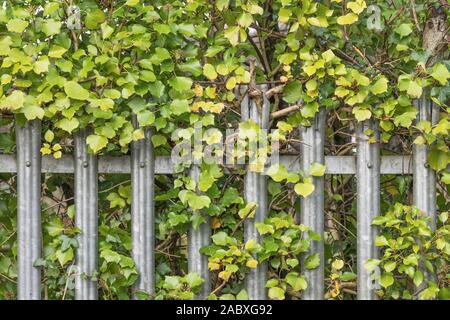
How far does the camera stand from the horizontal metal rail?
3316mm

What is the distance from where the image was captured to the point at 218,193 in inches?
131

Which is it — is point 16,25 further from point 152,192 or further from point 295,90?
point 295,90

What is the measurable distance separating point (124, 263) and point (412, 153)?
1.33 m

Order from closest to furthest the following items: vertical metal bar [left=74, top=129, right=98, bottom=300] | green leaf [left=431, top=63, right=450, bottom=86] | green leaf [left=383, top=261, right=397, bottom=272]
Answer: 1. green leaf [left=431, top=63, right=450, bottom=86]
2. green leaf [left=383, top=261, right=397, bottom=272]
3. vertical metal bar [left=74, top=129, right=98, bottom=300]

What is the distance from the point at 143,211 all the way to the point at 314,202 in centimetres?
74

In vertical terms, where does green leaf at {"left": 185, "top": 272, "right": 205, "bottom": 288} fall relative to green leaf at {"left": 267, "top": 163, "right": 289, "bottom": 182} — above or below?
below

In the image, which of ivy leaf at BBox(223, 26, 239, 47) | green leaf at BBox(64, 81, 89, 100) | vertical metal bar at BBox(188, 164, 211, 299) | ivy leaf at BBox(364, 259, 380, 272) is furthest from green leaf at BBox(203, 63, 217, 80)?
ivy leaf at BBox(364, 259, 380, 272)

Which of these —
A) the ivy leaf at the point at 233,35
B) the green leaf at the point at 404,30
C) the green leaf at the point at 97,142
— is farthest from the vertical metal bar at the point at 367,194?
the green leaf at the point at 97,142

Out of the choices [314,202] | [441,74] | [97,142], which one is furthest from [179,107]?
[441,74]

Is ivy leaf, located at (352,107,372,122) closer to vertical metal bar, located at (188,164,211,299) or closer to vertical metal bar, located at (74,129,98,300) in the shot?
vertical metal bar, located at (188,164,211,299)

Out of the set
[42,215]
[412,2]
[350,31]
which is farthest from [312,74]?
[42,215]

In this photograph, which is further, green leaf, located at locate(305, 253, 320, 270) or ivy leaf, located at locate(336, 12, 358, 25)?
green leaf, located at locate(305, 253, 320, 270)
